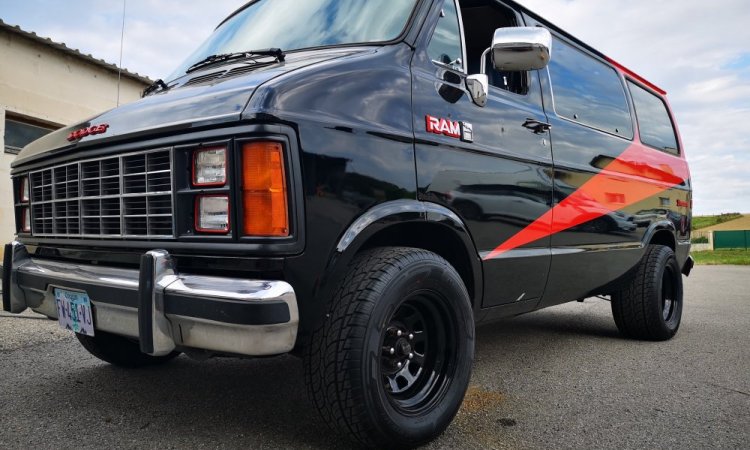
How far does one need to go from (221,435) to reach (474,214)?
1.42 metres

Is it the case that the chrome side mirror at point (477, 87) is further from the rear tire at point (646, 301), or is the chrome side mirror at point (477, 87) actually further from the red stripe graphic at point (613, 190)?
the rear tire at point (646, 301)

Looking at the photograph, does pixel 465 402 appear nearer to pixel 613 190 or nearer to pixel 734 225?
pixel 613 190

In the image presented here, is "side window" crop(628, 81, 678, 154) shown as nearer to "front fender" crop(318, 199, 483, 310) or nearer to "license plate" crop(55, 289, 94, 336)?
"front fender" crop(318, 199, 483, 310)

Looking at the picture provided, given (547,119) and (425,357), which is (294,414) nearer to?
(425,357)

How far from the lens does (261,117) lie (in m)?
1.80

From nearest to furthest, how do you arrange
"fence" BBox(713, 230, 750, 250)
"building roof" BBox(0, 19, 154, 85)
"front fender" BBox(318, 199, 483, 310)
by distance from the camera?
"front fender" BBox(318, 199, 483, 310), "building roof" BBox(0, 19, 154, 85), "fence" BBox(713, 230, 750, 250)

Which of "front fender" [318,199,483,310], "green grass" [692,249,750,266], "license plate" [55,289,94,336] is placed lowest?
"green grass" [692,249,750,266]

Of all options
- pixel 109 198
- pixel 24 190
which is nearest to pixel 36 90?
pixel 24 190

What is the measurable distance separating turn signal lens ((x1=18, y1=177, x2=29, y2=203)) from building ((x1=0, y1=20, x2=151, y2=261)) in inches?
265

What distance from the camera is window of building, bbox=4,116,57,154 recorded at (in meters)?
8.77

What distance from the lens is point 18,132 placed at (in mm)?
8914

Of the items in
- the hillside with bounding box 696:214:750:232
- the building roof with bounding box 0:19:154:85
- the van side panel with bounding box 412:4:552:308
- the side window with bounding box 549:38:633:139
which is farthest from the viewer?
the hillside with bounding box 696:214:750:232

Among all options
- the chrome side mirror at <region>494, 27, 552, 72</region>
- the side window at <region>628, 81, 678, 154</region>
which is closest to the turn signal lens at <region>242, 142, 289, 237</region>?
the chrome side mirror at <region>494, 27, 552, 72</region>

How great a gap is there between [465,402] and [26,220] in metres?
2.40
